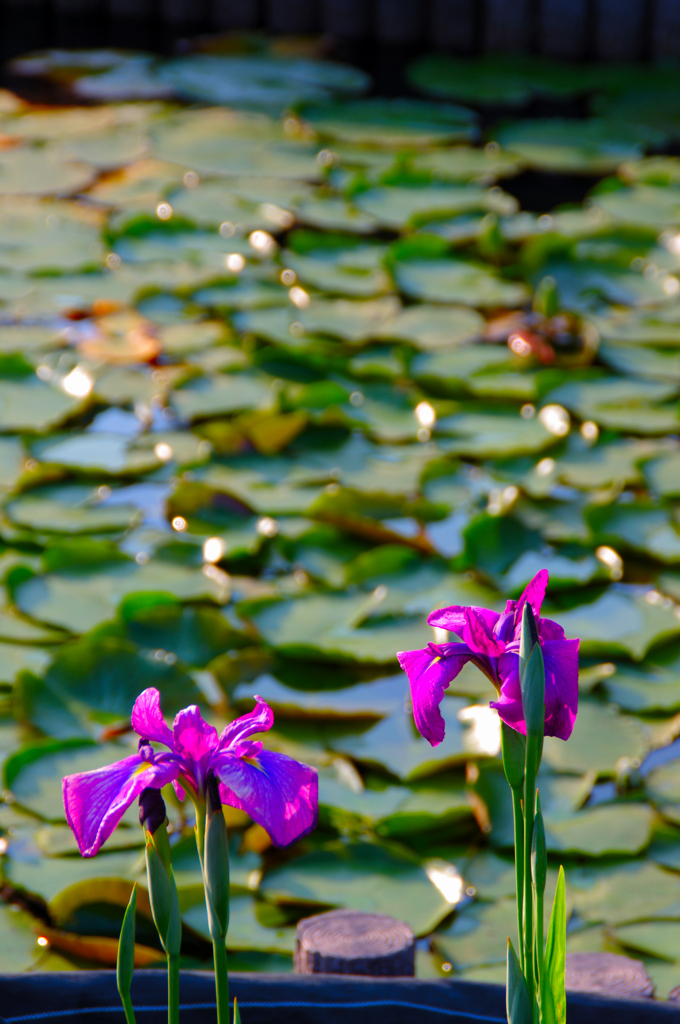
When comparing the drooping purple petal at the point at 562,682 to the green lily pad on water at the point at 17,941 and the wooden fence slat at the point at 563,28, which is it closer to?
the green lily pad on water at the point at 17,941

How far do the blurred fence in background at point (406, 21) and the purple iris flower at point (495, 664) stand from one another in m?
4.49

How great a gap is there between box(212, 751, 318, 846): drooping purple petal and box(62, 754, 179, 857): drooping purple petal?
30 mm

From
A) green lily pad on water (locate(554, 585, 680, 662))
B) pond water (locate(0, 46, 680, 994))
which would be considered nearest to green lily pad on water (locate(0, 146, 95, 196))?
pond water (locate(0, 46, 680, 994))

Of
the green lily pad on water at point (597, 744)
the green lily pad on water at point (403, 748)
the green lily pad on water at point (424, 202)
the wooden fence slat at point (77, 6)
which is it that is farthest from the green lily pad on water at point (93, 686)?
the wooden fence slat at point (77, 6)

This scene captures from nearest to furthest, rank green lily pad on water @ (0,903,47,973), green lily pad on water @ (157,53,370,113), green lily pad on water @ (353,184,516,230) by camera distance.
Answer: green lily pad on water @ (0,903,47,973) → green lily pad on water @ (353,184,516,230) → green lily pad on water @ (157,53,370,113)

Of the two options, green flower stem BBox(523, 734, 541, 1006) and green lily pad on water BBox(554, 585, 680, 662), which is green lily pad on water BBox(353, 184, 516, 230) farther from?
green flower stem BBox(523, 734, 541, 1006)

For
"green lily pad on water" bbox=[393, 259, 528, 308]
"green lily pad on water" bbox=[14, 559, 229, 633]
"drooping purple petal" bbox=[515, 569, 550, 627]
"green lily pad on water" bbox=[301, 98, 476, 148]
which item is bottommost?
"green lily pad on water" bbox=[14, 559, 229, 633]

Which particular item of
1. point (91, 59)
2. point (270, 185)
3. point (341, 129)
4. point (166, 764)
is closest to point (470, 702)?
point (166, 764)

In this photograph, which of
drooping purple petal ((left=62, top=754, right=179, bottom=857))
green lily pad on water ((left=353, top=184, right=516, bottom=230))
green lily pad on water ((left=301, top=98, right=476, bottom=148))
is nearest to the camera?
drooping purple petal ((left=62, top=754, right=179, bottom=857))

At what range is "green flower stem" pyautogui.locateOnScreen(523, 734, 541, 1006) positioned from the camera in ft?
1.99

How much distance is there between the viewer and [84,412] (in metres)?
2.24

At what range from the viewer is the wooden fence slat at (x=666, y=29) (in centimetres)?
454

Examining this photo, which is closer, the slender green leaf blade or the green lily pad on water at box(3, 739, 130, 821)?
the slender green leaf blade

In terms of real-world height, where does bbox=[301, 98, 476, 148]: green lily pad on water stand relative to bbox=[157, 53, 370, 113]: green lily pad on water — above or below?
below
